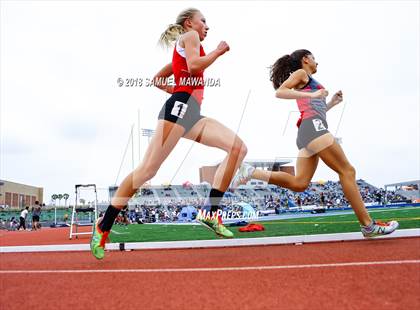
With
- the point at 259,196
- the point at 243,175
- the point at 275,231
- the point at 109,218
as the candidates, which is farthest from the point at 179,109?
the point at 259,196

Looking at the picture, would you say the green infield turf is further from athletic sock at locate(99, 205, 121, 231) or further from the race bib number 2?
the race bib number 2

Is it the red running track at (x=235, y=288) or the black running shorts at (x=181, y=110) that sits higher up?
the black running shorts at (x=181, y=110)

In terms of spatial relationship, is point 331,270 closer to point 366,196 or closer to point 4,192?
point 366,196

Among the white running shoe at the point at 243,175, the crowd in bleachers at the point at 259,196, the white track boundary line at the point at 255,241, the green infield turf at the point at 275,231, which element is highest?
the white running shoe at the point at 243,175

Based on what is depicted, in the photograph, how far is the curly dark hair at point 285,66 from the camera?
459cm

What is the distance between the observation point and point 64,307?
78.1 inches

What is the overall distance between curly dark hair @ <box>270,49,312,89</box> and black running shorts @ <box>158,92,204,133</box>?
148 centimetres

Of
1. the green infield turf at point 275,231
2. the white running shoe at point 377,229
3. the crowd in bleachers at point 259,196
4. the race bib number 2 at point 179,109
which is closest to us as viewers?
the race bib number 2 at point 179,109

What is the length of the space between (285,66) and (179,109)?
1.76 meters

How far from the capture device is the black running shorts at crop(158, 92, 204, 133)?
3.57 m

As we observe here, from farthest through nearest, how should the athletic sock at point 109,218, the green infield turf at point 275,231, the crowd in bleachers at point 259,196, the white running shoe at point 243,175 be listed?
the crowd in bleachers at point 259,196 → the green infield turf at point 275,231 → the white running shoe at point 243,175 → the athletic sock at point 109,218

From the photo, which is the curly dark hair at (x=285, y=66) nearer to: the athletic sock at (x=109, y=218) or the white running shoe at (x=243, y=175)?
the white running shoe at (x=243, y=175)

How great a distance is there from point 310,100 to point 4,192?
247 feet

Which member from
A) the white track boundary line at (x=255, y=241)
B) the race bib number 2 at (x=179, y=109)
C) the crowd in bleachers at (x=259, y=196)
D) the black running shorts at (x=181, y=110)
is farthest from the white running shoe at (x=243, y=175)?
the crowd in bleachers at (x=259, y=196)
